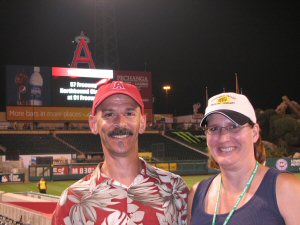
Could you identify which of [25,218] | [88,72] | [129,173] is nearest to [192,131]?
[88,72]

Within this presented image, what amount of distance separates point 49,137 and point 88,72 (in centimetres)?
819

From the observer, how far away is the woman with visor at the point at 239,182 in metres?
3.09

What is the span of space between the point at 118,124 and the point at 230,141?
88 centimetres

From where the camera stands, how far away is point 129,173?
373 centimetres

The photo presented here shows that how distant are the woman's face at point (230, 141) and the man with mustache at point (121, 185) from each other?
55 cm

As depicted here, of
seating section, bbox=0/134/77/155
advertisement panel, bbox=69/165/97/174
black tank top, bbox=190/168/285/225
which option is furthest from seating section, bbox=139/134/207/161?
black tank top, bbox=190/168/285/225

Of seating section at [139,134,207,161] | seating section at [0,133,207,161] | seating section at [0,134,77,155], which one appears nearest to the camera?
seating section at [0,134,77,155]

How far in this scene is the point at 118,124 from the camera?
366cm

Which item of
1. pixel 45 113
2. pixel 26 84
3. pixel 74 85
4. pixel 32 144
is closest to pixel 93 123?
pixel 32 144

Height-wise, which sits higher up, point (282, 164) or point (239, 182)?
point (239, 182)

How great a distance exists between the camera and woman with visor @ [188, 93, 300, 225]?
309 centimetres

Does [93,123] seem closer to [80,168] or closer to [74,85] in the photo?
[80,168]

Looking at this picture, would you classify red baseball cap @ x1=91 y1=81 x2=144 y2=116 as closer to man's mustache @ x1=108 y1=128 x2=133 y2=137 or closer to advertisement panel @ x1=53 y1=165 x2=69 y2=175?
man's mustache @ x1=108 y1=128 x2=133 y2=137

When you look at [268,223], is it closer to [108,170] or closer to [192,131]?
[108,170]
